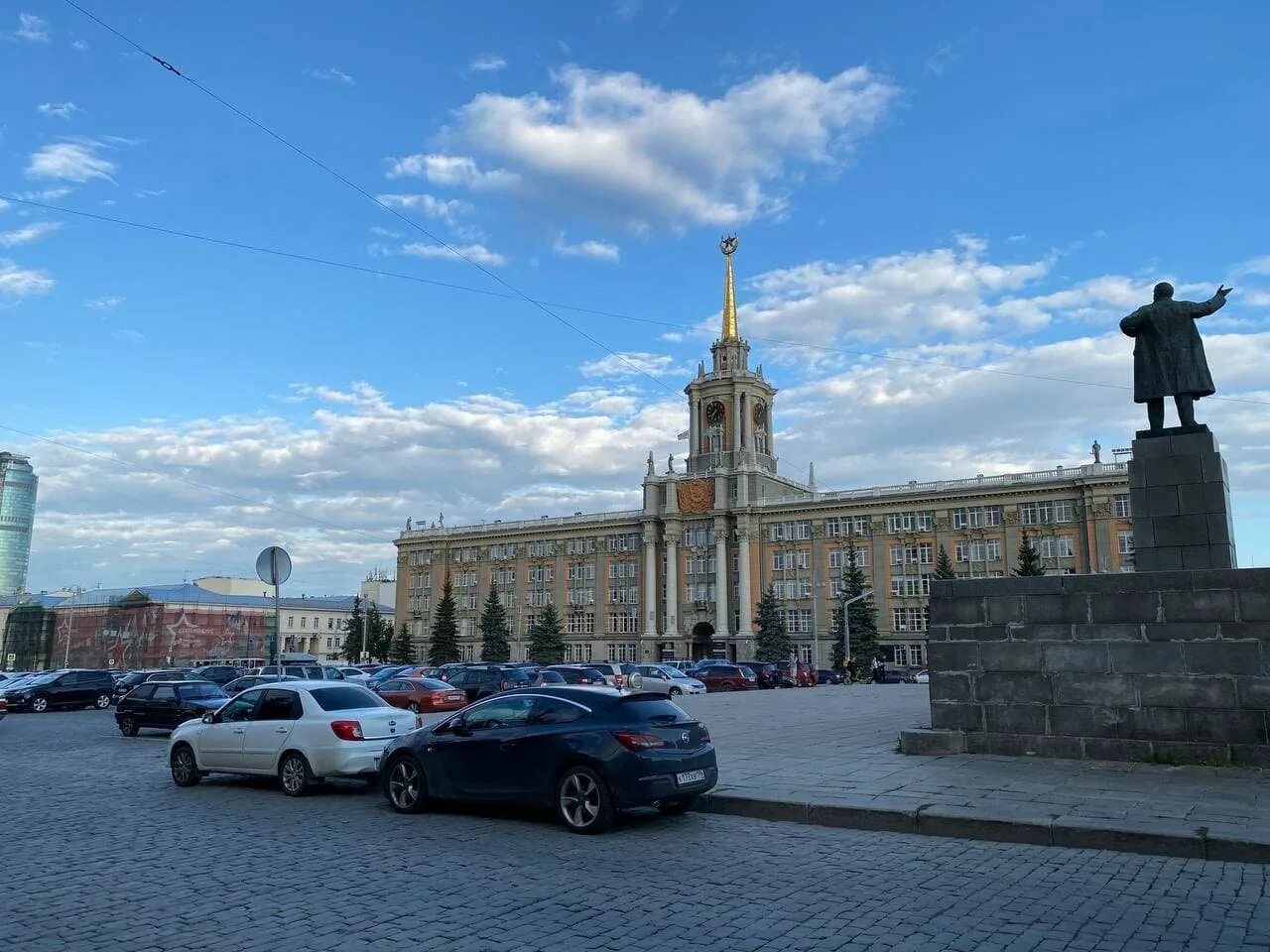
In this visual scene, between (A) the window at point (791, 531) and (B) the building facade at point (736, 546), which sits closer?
(B) the building facade at point (736, 546)

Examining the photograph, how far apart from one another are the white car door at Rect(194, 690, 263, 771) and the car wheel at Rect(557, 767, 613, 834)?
6133 millimetres

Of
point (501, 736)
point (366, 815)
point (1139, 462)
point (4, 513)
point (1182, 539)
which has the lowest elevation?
point (366, 815)

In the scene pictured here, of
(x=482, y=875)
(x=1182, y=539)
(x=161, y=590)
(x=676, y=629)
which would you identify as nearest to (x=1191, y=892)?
(x=482, y=875)

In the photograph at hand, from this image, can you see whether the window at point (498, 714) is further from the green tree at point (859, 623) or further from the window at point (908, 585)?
the window at point (908, 585)

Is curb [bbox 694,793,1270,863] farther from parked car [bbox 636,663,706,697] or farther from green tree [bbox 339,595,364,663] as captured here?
green tree [bbox 339,595,364,663]

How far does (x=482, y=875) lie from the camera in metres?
8.20

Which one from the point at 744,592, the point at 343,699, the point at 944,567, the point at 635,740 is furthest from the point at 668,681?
the point at 744,592

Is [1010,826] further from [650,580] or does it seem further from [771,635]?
[650,580]

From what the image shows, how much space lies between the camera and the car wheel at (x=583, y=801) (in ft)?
32.5

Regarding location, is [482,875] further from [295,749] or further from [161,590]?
[161,590]

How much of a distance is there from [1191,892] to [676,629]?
87.1m

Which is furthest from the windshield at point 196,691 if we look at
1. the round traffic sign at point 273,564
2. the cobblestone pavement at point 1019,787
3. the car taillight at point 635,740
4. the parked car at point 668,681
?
the car taillight at point 635,740

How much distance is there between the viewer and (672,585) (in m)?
94.4

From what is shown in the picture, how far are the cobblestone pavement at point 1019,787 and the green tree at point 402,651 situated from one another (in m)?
95.7
